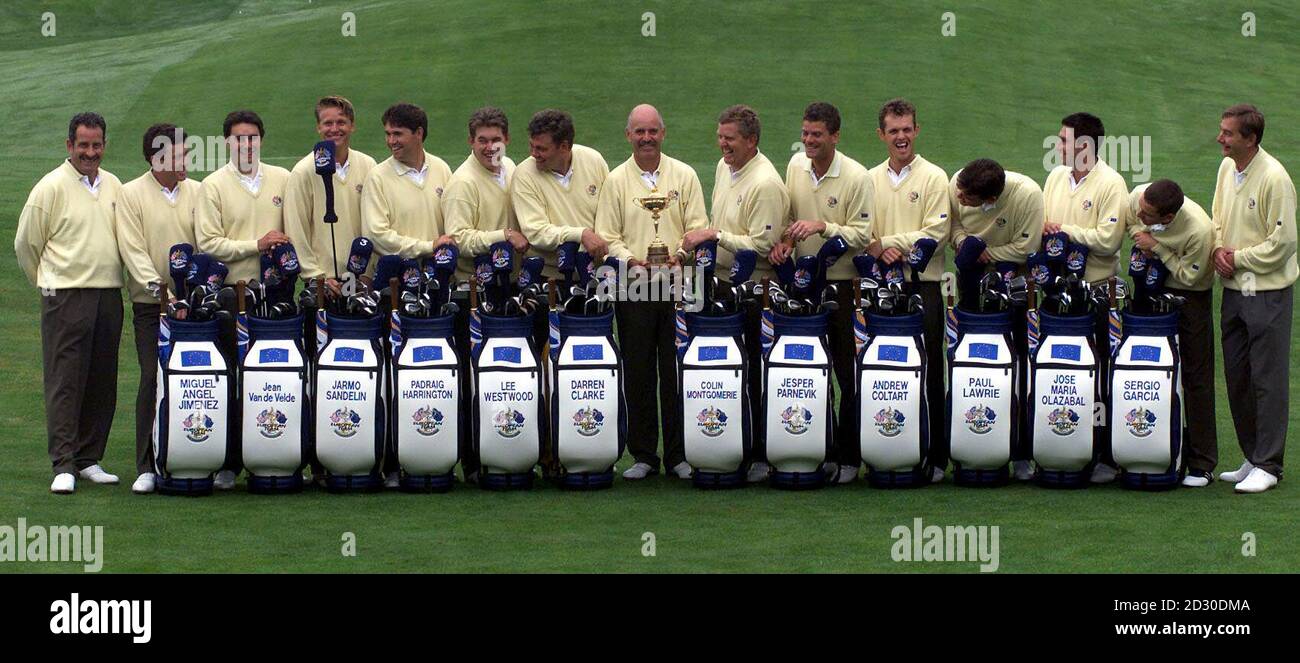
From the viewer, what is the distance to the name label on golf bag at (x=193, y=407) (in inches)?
389

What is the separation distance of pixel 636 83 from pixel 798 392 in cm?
2024

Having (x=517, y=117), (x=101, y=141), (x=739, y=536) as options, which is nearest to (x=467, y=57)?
(x=517, y=117)

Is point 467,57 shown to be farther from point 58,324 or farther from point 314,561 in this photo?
point 314,561

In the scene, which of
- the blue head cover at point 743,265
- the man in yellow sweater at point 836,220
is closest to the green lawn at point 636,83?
the man in yellow sweater at point 836,220

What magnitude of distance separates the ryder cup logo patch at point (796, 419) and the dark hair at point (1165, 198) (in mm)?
2101

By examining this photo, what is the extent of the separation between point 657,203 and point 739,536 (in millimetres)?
2193

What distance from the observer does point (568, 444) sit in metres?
10.1

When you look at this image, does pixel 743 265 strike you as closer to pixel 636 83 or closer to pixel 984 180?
pixel 984 180

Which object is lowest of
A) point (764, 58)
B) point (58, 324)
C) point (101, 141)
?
point (58, 324)

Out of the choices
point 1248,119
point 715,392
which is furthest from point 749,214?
point 1248,119

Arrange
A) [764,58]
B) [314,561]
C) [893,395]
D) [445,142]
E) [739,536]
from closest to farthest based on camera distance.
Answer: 1. [314,561]
2. [739,536]
3. [893,395]
4. [445,142]
5. [764,58]

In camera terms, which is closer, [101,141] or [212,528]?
[212,528]

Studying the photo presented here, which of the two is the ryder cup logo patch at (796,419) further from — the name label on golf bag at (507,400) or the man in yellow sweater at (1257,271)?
the man in yellow sweater at (1257,271)

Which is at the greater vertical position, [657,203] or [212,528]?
[657,203]
